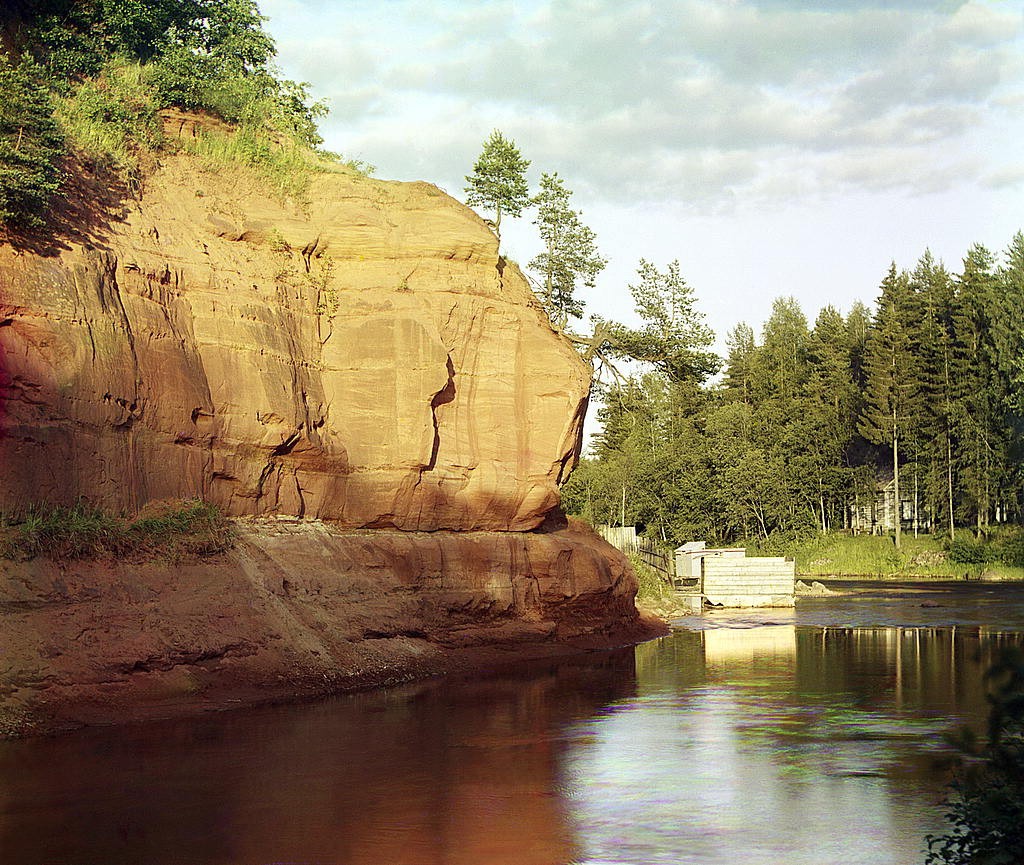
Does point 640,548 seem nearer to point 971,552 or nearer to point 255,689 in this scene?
point 971,552

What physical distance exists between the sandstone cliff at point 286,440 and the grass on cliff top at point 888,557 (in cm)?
3929

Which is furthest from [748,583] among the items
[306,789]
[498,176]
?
[306,789]

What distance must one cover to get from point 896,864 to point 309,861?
17.2ft

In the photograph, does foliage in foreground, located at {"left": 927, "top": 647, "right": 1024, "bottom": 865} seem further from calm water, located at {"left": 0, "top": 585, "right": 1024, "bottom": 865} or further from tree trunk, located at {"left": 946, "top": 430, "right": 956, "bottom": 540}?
tree trunk, located at {"left": 946, "top": 430, "right": 956, "bottom": 540}

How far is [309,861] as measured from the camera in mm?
10000

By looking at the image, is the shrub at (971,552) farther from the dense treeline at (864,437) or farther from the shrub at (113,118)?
the shrub at (113,118)

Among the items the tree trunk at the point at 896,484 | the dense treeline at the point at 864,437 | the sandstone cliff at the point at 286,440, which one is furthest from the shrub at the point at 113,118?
the tree trunk at the point at 896,484

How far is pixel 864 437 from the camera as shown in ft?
256

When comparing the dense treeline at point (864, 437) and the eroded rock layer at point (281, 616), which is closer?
the eroded rock layer at point (281, 616)

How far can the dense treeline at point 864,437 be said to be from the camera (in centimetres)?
6575

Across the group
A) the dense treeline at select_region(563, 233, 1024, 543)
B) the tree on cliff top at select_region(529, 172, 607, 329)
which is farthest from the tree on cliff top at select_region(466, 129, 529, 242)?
the dense treeline at select_region(563, 233, 1024, 543)

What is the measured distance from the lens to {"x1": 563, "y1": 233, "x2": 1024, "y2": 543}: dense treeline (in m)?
65.8

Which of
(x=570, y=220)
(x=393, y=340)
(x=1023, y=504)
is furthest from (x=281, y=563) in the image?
(x=1023, y=504)

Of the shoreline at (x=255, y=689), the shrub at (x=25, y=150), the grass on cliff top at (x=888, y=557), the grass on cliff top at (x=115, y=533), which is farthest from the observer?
the grass on cliff top at (x=888, y=557)
